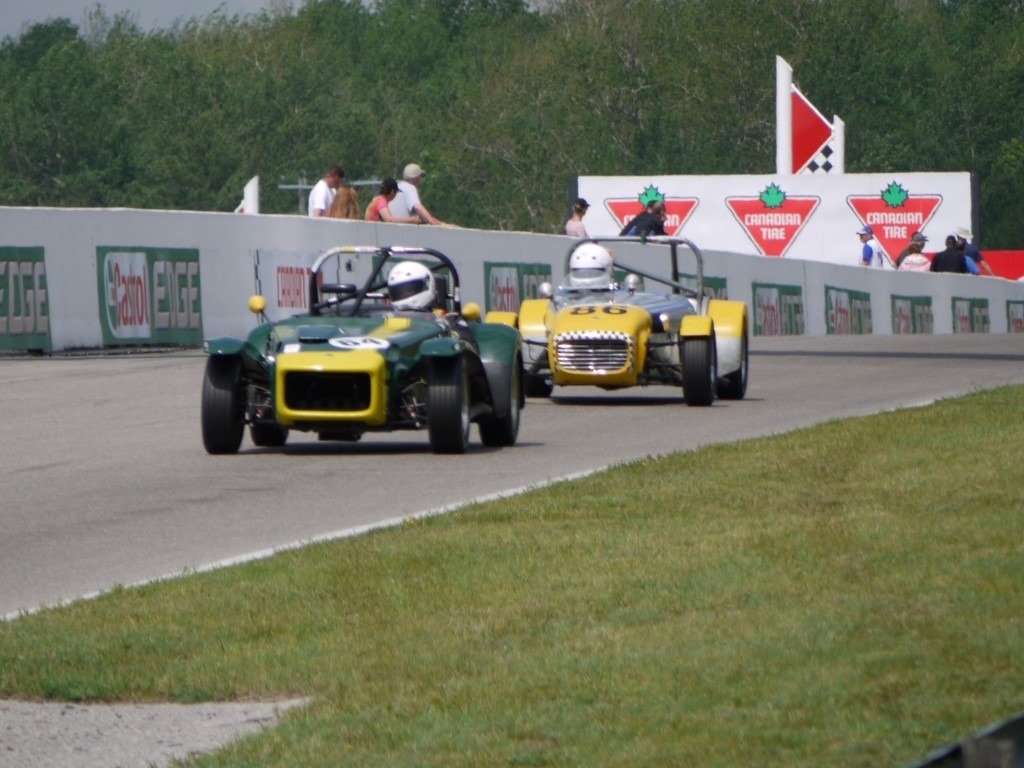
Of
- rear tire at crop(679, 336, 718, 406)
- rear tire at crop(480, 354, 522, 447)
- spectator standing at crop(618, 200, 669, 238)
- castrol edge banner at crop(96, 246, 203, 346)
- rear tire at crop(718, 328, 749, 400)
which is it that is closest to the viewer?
rear tire at crop(480, 354, 522, 447)

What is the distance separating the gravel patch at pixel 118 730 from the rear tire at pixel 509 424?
7097 millimetres

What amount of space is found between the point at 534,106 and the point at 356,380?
82.2 m

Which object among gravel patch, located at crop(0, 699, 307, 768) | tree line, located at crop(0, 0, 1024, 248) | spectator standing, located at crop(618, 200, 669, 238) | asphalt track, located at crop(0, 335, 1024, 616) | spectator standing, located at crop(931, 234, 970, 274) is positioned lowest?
gravel patch, located at crop(0, 699, 307, 768)

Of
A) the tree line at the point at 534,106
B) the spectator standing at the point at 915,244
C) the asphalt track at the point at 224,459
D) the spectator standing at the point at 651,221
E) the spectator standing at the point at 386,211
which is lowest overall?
the asphalt track at the point at 224,459

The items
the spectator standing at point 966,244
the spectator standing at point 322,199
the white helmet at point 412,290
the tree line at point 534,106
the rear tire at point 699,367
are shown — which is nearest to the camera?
the white helmet at point 412,290

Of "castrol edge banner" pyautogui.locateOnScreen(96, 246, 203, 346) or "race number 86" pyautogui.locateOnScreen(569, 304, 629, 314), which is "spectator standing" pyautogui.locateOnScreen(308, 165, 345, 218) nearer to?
"castrol edge banner" pyautogui.locateOnScreen(96, 246, 203, 346)

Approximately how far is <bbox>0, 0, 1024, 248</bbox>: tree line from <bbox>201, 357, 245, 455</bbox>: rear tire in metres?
72.4

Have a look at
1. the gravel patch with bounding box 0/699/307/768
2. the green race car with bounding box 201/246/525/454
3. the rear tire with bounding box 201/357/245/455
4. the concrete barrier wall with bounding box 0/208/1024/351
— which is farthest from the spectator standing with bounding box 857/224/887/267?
the gravel patch with bounding box 0/699/307/768

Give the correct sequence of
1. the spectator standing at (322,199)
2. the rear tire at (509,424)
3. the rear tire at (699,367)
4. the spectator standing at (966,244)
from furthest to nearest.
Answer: the spectator standing at (966,244) → the spectator standing at (322,199) → the rear tire at (699,367) → the rear tire at (509,424)

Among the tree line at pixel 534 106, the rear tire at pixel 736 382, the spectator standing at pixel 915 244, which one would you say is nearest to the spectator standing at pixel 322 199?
the rear tire at pixel 736 382

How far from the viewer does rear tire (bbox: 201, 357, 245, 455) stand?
11930 millimetres

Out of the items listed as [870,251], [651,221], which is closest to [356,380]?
[651,221]

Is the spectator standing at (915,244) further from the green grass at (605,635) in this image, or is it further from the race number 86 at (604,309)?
the green grass at (605,635)

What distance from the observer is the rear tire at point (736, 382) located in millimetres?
16391
